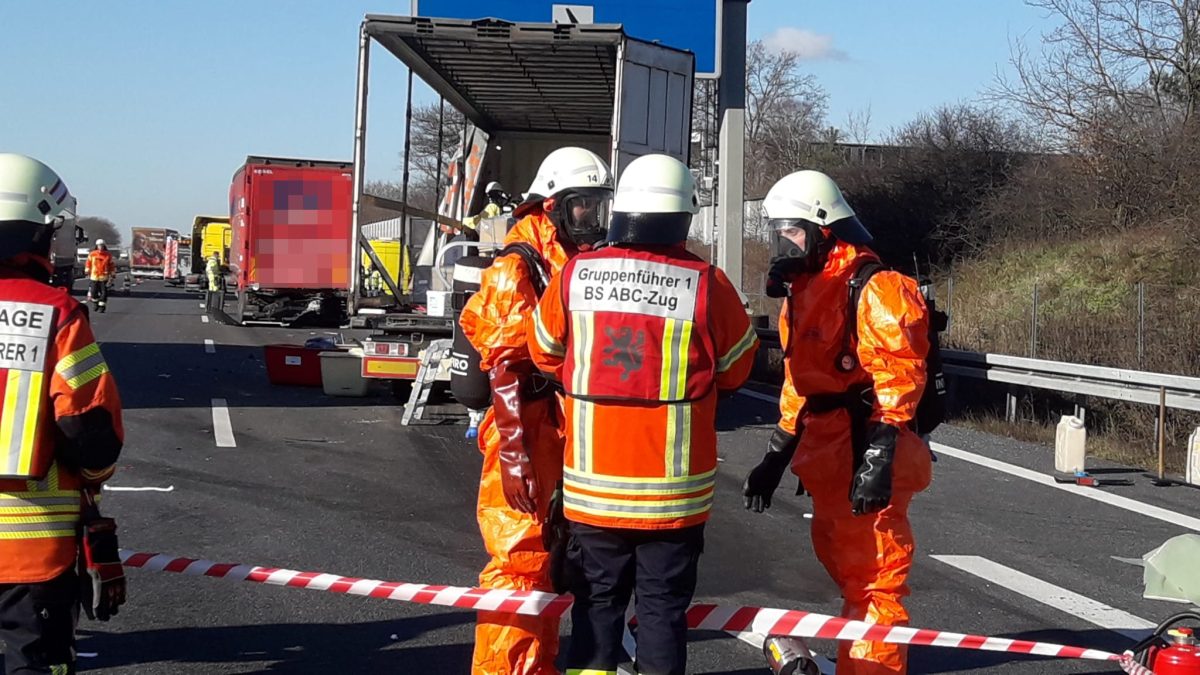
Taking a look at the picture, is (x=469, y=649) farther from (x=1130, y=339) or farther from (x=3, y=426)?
(x=1130, y=339)

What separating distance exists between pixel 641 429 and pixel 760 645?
2.03m

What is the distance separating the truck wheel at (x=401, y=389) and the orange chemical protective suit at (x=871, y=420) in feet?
30.7

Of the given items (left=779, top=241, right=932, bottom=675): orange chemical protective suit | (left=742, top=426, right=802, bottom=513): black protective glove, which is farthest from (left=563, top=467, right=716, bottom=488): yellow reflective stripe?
(left=742, top=426, right=802, bottom=513): black protective glove

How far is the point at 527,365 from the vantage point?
446 cm

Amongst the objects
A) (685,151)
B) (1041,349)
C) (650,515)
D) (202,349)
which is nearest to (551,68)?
(685,151)

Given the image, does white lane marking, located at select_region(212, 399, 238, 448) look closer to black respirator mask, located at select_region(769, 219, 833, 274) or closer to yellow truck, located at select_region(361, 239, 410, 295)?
yellow truck, located at select_region(361, 239, 410, 295)

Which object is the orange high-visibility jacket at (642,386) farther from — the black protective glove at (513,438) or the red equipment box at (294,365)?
the red equipment box at (294,365)

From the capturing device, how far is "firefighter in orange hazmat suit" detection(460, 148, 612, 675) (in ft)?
14.2

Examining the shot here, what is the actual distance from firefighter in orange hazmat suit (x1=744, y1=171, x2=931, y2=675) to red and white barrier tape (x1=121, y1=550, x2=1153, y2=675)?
0.39ft

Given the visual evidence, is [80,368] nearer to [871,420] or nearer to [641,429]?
[641,429]

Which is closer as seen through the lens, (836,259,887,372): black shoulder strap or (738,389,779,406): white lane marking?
(836,259,887,372): black shoulder strap

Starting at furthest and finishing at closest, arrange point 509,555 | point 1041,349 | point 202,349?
point 202,349
point 1041,349
point 509,555

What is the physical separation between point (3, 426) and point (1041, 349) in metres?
14.5

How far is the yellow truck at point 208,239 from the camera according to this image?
43.1 meters
